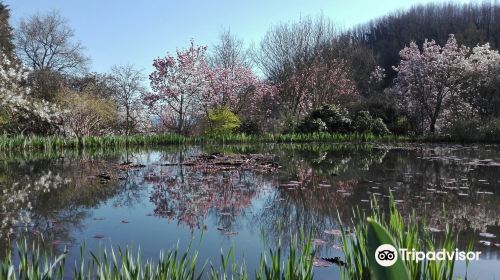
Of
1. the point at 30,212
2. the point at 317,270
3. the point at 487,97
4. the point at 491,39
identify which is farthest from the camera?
the point at 491,39

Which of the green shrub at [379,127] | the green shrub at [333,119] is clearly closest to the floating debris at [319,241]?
the green shrub at [333,119]

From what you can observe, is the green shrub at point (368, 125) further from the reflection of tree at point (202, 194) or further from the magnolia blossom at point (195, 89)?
the reflection of tree at point (202, 194)

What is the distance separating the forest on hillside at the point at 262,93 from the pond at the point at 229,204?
1035 centimetres

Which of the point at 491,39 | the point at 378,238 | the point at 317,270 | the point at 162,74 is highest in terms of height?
the point at 491,39

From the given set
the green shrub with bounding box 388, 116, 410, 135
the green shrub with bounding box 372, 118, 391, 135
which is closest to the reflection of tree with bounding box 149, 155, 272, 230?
the green shrub with bounding box 372, 118, 391, 135

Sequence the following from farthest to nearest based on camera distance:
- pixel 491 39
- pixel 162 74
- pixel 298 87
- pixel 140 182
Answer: pixel 491 39 → pixel 298 87 → pixel 162 74 → pixel 140 182

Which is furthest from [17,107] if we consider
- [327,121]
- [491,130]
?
[491,130]

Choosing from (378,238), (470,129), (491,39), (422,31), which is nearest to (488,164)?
(378,238)

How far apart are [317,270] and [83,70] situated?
92.8 feet

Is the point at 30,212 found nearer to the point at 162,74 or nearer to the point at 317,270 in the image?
the point at 317,270

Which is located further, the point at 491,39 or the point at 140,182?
the point at 491,39

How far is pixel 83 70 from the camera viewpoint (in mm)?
27656

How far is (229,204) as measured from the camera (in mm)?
4570

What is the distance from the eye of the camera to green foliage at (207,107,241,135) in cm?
1847
